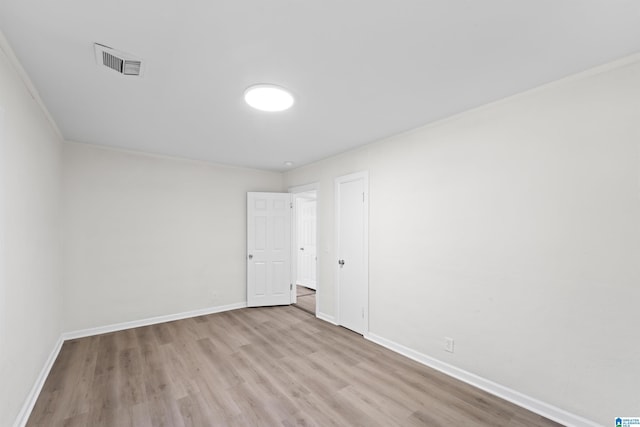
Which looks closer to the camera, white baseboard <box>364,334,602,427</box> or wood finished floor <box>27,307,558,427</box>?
white baseboard <box>364,334,602,427</box>

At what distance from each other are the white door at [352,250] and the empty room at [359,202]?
3cm

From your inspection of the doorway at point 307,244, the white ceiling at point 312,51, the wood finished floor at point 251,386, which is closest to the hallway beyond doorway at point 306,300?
the doorway at point 307,244

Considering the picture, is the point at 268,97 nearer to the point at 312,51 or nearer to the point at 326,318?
the point at 312,51

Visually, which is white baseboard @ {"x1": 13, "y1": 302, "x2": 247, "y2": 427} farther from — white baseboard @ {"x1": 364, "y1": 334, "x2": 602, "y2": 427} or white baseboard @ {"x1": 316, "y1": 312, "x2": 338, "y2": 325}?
white baseboard @ {"x1": 364, "y1": 334, "x2": 602, "y2": 427}

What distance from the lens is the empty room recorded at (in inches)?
60.3

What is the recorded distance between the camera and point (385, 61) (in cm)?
174

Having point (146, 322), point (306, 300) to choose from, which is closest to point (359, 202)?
point (306, 300)

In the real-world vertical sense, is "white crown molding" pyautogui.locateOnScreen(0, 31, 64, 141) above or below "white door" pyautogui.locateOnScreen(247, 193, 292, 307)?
above

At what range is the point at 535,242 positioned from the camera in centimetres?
211

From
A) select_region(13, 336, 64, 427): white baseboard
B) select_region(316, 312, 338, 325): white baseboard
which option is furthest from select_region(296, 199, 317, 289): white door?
select_region(13, 336, 64, 427): white baseboard

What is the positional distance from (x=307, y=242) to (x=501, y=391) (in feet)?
16.3

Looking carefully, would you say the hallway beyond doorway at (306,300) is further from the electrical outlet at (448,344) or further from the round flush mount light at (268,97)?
the round flush mount light at (268,97)

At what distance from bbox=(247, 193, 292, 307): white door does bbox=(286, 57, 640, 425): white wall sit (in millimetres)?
2435

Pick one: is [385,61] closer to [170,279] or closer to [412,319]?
[412,319]
